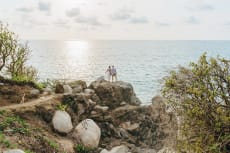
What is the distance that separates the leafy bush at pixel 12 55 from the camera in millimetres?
27703

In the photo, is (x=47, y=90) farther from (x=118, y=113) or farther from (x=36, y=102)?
(x=118, y=113)

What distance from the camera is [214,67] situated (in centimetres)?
1225

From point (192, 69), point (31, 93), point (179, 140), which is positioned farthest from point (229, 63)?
point (31, 93)

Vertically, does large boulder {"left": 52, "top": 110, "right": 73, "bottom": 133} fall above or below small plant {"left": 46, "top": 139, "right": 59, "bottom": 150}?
above

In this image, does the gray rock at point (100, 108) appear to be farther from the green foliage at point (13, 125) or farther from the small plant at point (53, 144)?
the green foliage at point (13, 125)

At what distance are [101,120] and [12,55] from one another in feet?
35.5

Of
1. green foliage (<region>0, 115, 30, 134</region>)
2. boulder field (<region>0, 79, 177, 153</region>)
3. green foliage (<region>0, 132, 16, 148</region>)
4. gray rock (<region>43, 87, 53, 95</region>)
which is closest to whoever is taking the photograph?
green foliage (<region>0, 132, 16, 148</region>)

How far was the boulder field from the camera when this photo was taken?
2039 centimetres

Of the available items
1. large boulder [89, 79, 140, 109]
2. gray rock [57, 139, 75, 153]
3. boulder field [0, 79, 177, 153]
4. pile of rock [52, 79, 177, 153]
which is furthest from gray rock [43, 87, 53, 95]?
gray rock [57, 139, 75, 153]

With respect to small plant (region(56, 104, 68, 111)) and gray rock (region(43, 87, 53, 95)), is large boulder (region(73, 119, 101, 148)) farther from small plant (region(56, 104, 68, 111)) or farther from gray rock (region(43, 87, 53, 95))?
gray rock (region(43, 87, 53, 95))

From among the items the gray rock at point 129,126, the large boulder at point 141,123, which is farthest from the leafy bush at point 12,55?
the gray rock at point 129,126

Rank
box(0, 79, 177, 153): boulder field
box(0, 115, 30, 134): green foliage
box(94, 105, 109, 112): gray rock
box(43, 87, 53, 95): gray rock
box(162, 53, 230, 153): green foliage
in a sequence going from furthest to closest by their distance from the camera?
box(94, 105, 109, 112): gray rock, box(43, 87, 53, 95): gray rock, box(0, 79, 177, 153): boulder field, box(0, 115, 30, 134): green foliage, box(162, 53, 230, 153): green foliage

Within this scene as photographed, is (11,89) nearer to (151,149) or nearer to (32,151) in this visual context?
(32,151)

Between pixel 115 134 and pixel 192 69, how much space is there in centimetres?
1468
